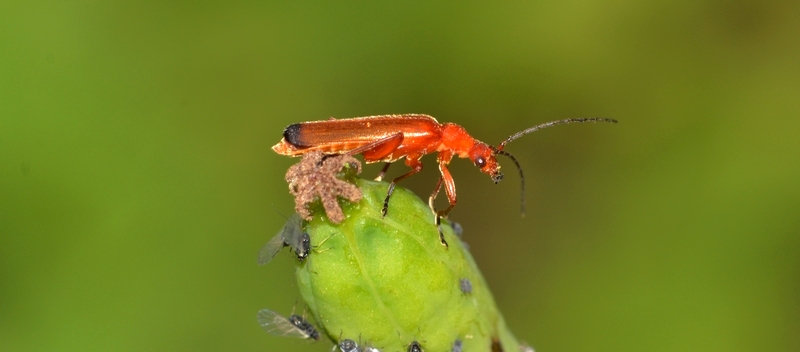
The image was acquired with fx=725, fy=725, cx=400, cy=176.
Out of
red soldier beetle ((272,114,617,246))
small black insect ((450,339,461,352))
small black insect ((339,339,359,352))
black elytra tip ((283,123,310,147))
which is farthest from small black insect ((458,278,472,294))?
black elytra tip ((283,123,310,147))

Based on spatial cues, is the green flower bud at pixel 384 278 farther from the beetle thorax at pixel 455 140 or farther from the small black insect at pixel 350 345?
the beetle thorax at pixel 455 140

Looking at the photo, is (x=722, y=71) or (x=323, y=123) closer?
(x=323, y=123)

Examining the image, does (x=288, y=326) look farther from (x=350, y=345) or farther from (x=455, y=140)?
(x=455, y=140)

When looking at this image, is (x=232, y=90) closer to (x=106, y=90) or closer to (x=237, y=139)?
(x=237, y=139)

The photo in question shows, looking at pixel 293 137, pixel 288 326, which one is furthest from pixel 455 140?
pixel 288 326

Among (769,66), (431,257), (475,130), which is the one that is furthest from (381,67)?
(431,257)

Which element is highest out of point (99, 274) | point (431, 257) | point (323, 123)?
point (323, 123)

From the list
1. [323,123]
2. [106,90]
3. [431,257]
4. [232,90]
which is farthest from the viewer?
[232,90]

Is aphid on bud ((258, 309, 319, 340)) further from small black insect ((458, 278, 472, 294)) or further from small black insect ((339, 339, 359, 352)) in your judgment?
small black insect ((458, 278, 472, 294))
